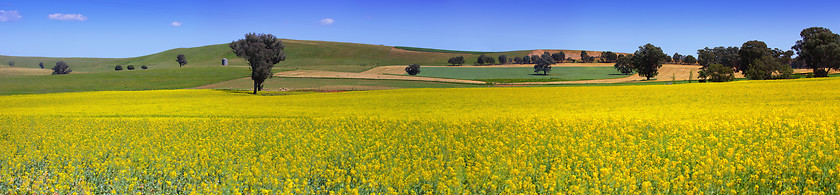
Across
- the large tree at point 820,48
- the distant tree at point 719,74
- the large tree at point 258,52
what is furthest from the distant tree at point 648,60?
the large tree at point 258,52

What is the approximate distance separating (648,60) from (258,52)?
58216mm

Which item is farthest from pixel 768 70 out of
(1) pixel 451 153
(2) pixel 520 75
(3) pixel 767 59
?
(1) pixel 451 153

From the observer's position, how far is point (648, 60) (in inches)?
3260

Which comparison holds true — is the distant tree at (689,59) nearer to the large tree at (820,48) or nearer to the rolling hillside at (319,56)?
the rolling hillside at (319,56)

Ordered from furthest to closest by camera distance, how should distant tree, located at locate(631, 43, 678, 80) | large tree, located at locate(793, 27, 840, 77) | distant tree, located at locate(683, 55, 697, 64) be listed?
distant tree, located at locate(683, 55, 697, 64)
distant tree, located at locate(631, 43, 678, 80)
large tree, located at locate(793, 27, 840, 77)

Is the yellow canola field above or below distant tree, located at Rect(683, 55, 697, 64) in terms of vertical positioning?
below

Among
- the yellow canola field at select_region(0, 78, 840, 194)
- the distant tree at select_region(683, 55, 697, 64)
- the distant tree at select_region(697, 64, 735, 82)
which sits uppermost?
the distant tree at select_region(683, 55, 697, 64)

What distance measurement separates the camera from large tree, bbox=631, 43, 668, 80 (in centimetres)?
8169

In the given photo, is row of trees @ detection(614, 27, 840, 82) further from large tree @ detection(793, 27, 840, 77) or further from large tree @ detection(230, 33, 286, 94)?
large tree @ detection(230, 33, 286, 94)

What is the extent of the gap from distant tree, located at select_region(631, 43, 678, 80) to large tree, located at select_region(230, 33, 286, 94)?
180 ft

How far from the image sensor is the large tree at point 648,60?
81.7 metres

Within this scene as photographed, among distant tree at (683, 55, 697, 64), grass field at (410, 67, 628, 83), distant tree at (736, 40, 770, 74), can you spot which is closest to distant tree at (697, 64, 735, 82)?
distant tree at (736, 40, 770, 74)

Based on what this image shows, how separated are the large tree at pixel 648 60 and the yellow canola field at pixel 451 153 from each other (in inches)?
2344

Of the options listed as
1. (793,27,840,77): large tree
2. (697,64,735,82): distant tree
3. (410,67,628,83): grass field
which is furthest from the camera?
(410,67,628,83): grass field
